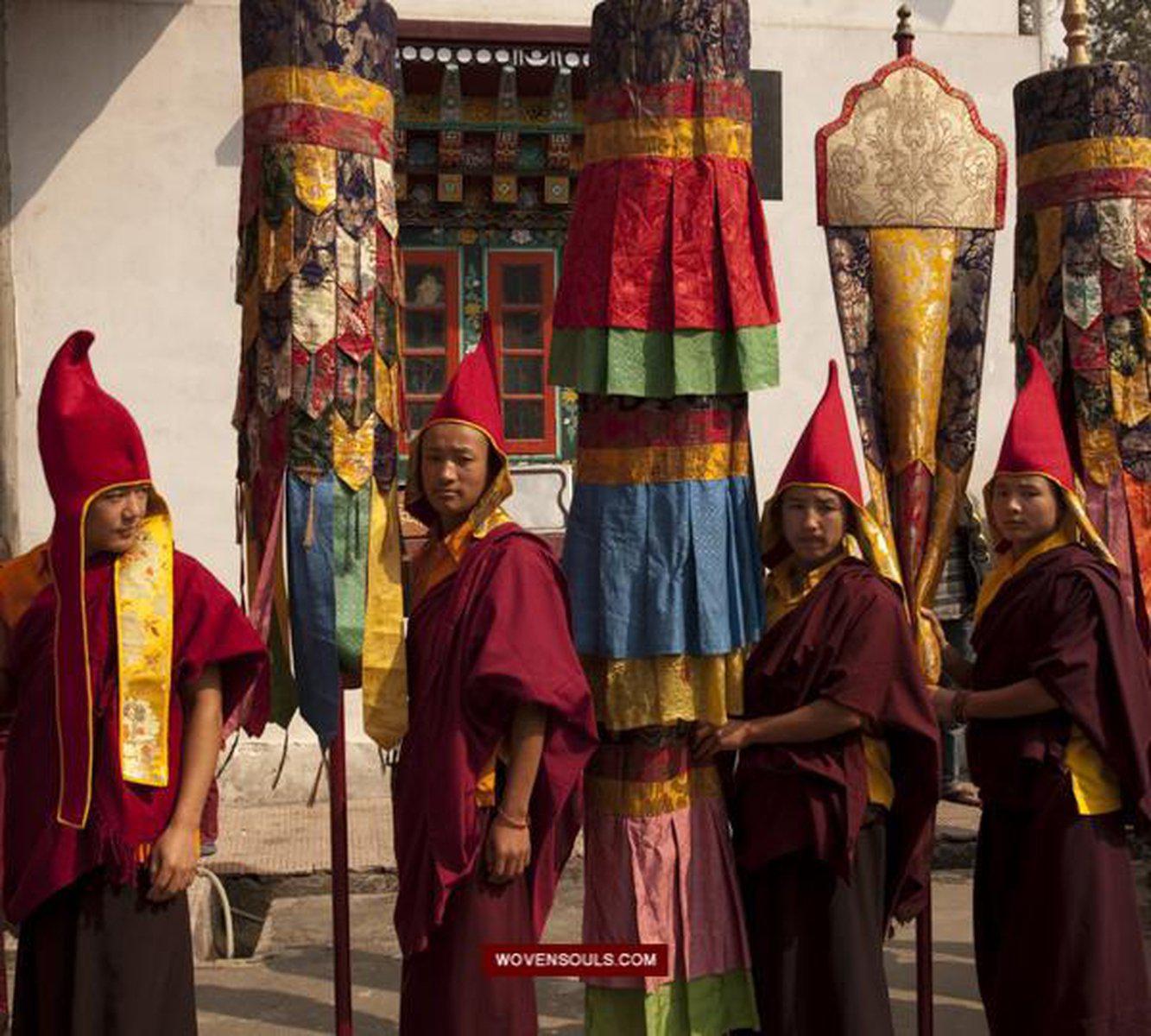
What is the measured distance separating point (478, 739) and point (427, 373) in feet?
16.4

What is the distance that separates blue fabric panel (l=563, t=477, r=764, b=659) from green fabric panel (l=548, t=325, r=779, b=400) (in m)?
0.20

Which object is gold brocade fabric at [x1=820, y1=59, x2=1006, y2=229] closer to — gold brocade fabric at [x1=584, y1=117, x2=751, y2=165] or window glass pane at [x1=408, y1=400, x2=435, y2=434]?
gold brocade fabric at [x1=584, y1=117, x2=751, y2=165]

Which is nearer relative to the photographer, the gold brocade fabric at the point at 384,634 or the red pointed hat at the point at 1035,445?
the gold brocade fabric at the point at 384,634

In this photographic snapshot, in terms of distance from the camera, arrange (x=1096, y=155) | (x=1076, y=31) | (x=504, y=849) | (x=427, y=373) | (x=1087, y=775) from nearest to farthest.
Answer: (x=504, y=849)
(x=1087, y=775)
(x=1096, y=155)
(x=1076, y=31)
(x=427, y=373)

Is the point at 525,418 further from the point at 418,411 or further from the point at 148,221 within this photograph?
the point at 148,221

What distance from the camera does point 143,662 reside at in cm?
274

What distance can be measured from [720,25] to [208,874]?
11.3ft

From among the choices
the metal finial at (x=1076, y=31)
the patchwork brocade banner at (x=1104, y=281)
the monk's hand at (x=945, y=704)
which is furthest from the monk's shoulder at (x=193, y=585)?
the metal finial at (x=1076, y=31)

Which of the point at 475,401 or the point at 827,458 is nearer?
the point at 475,401

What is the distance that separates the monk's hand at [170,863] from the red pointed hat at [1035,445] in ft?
6.16

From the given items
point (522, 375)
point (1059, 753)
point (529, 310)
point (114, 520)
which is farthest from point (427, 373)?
point (114, 520)

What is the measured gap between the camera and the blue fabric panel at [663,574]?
Result: 10.9ft

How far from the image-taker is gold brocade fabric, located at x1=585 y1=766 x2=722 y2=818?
Result: 3352 millimetres

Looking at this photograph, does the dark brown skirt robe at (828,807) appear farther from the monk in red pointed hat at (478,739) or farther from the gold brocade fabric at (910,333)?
the gold brocade fabric at (910,333)
